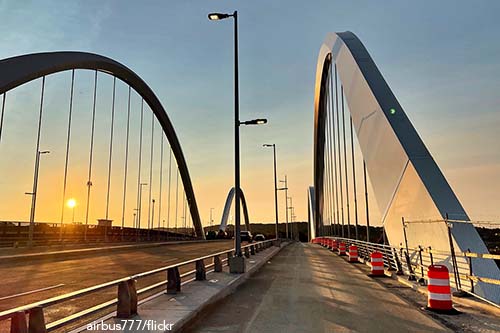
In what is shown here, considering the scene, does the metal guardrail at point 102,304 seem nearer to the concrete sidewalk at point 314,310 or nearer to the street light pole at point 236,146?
the concrete sidewalk at point 314,310

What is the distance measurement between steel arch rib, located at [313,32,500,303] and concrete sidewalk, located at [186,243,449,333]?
2.35 m

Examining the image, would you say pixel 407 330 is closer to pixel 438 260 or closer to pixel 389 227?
pixel 438 260

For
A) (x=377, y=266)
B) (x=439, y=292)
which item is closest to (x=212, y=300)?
(x=439, y=292)

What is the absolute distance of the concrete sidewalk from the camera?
267 inches

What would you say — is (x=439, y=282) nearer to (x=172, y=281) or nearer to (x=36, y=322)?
(x=172, y=281)

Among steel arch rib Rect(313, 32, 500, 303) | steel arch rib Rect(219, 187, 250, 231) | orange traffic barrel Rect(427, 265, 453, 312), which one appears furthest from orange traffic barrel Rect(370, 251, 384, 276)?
steel arch rib Rect(219, 187, 250, 231)

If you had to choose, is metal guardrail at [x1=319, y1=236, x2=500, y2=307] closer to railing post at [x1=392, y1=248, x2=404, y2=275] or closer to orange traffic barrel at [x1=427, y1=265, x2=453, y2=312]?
railing post at [x1=392, y1=248, x2=404, y2=275]

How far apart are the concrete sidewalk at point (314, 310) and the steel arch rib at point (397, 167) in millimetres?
2345

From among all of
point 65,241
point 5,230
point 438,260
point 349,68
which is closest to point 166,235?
point 65,241

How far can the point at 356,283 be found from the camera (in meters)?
12.5

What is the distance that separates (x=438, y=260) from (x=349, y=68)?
45.8 feet

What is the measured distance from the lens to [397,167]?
15.7 meters

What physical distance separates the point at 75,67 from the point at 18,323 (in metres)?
22.9

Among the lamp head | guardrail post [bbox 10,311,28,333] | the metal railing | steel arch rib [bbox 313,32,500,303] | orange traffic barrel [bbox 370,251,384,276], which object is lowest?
orange traffic barrel [bbox 370,251,384,276]
